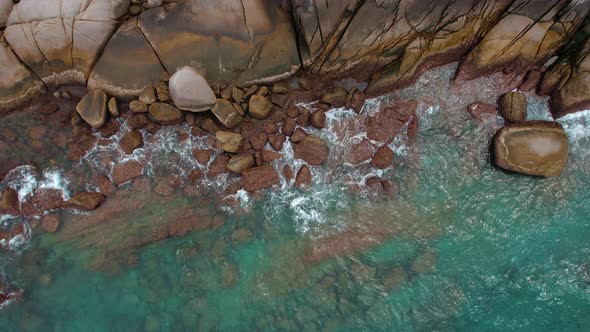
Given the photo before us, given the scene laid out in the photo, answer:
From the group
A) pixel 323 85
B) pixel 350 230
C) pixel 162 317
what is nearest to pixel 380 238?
pixel 350 230

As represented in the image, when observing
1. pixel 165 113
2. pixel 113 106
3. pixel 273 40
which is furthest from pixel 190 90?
pixel 273 40

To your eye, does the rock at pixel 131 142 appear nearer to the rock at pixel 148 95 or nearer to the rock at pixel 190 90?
the rock at pixel 148 95

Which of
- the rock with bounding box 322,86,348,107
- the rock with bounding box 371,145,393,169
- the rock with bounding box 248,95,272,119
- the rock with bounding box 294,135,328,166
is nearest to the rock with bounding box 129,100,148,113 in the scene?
the rock with bounding box 248,95,272,119

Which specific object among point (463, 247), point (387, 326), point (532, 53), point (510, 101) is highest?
point (532, 53)

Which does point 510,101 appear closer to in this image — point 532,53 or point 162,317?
point 532,53

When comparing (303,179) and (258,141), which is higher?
(258,141)

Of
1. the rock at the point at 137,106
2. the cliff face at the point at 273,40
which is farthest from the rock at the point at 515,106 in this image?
the rock at the point at 137,106

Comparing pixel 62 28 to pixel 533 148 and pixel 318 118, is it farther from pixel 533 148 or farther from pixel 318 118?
pixel 533 148
